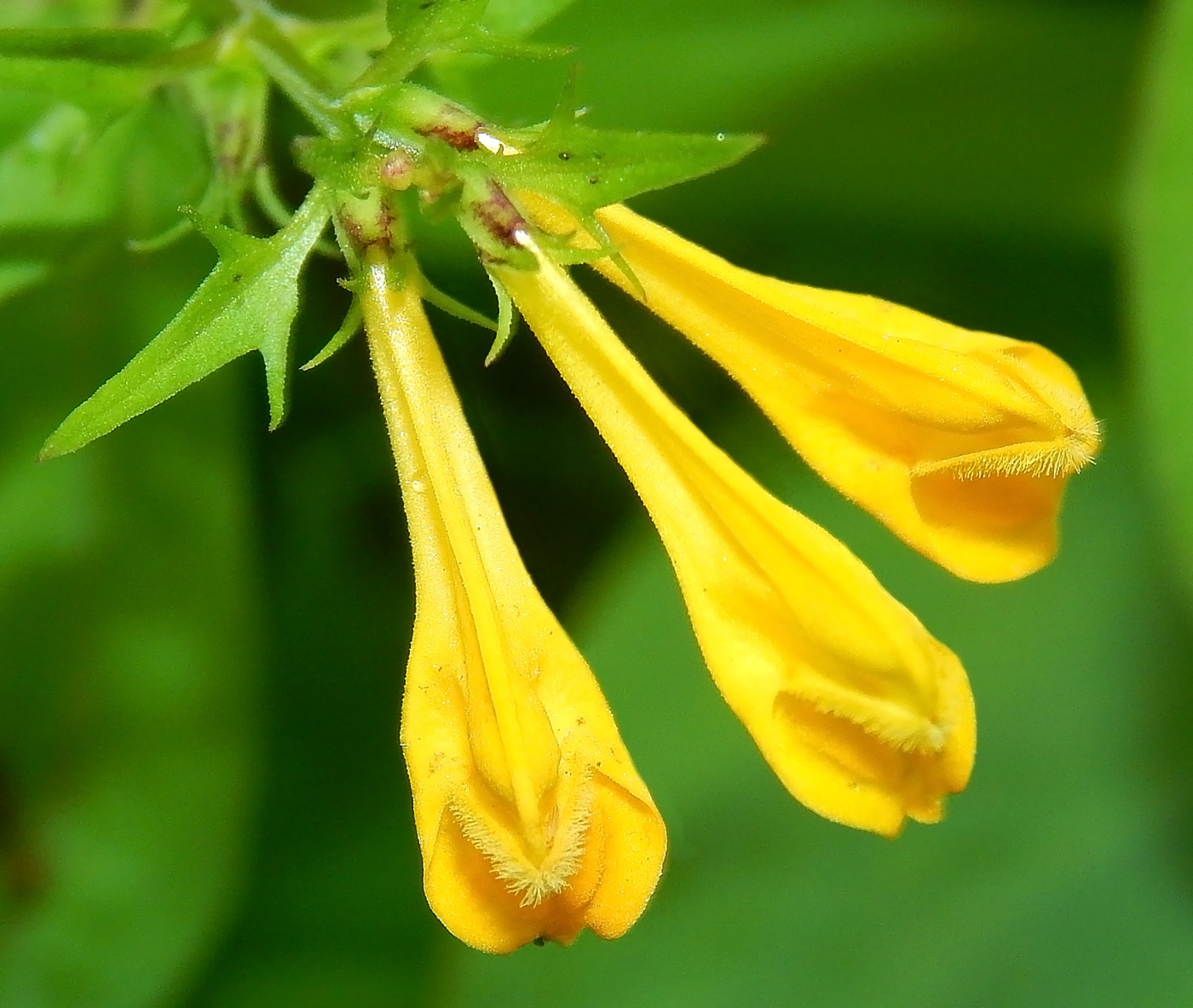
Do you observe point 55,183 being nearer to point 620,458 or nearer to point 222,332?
point 222,332

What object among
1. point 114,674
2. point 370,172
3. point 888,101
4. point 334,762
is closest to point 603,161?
point 370,172

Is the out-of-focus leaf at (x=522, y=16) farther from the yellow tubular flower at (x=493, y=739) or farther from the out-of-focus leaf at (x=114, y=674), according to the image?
the out-of-focus leaf at (x=114, y=674)

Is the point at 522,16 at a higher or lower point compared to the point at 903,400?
higher

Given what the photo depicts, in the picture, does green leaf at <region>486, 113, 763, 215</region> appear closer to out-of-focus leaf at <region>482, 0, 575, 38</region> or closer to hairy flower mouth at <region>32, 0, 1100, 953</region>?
hairy flower mouth at <region>32, 0, 1100, 953</region>

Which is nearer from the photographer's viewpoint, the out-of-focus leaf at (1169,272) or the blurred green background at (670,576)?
the out-of-focus leaf at (1169,272)

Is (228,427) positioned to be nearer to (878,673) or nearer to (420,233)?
(420,233)

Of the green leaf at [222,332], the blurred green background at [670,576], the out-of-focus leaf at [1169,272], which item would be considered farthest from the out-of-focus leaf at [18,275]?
the out-of-focus leaf at [1169,272]
